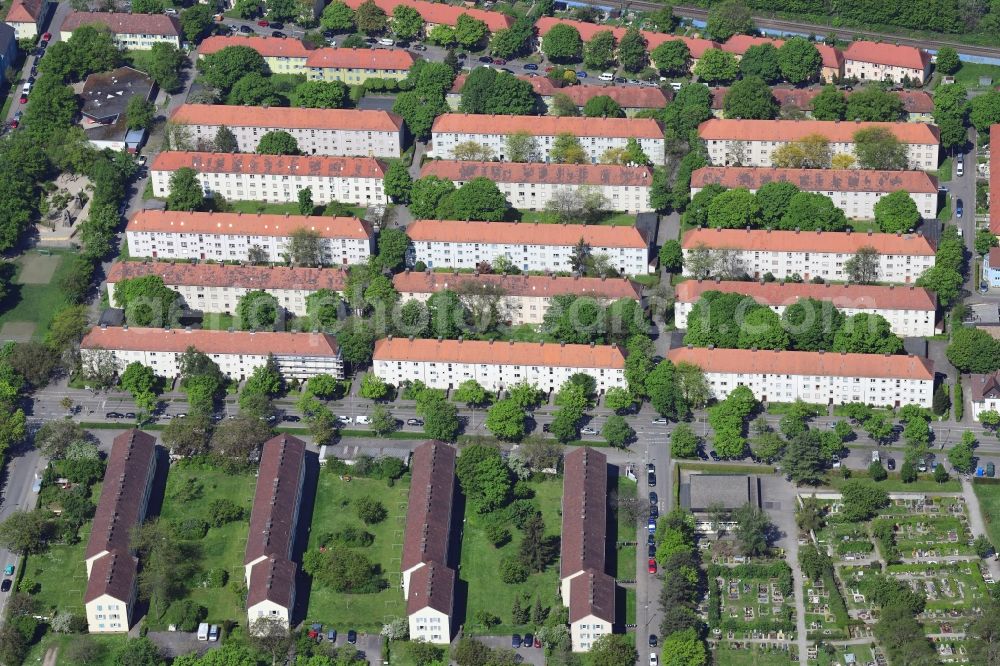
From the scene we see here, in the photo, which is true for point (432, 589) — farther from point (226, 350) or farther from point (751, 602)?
point (226, 350)

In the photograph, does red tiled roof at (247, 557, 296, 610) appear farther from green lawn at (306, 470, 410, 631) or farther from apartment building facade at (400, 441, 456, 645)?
apartment building facade at (400, 441, 456, 645)

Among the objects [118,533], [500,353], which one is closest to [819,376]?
[500,353]

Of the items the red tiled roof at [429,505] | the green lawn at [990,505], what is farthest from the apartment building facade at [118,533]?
the green lawn at [990,505]

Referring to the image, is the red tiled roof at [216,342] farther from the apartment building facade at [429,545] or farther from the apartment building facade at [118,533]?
the apartment building facade at [429,545]

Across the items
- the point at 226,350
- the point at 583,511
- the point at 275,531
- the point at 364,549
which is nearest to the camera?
the point at 275,531

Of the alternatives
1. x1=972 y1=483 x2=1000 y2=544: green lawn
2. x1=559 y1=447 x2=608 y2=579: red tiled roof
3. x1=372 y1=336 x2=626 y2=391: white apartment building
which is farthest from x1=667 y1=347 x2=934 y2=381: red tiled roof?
x1=559 y1=447 x2=608 y2=579: red tiled roof

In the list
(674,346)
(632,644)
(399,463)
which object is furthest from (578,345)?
(632,644)
